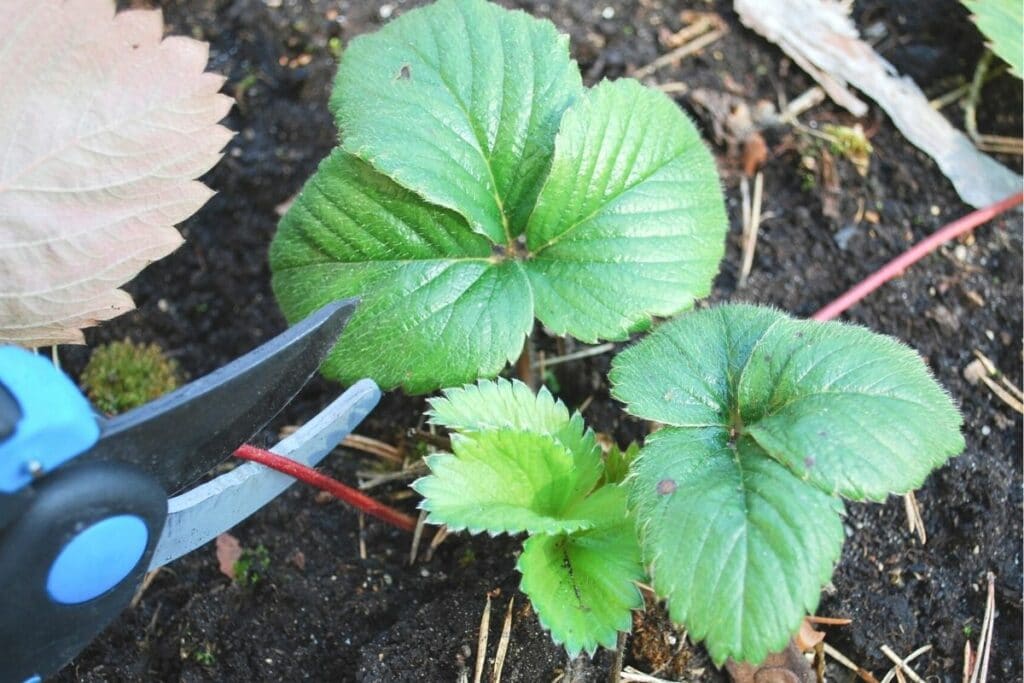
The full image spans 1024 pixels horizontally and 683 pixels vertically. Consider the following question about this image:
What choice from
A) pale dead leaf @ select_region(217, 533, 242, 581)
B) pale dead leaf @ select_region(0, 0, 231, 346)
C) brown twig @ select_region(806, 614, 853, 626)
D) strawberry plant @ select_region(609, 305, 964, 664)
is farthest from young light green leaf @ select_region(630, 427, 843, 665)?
pale dead leaf @ select_region(0, 0, 231, 346)

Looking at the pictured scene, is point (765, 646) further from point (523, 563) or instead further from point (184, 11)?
point (184, 11)

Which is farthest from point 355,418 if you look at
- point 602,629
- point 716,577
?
point 716,577

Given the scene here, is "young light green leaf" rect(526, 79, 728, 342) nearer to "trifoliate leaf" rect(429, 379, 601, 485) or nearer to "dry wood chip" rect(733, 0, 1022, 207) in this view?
"trifoliate leaf" rect(429, 379, 601, 485)

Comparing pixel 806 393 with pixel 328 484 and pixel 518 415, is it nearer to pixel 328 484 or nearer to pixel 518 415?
pixel 518 415

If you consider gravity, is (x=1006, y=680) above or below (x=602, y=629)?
below

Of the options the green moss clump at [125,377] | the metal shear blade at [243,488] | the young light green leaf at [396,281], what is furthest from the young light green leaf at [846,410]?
the green moss clump at [125,377]

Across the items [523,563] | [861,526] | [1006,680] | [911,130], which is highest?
[911,130]
